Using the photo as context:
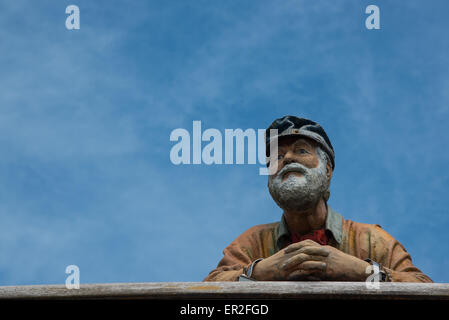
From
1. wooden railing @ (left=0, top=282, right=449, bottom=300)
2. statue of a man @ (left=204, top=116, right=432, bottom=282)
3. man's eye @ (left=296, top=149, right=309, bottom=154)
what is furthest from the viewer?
man's eye @ (left=296, top=149, right=309, bottom=154)

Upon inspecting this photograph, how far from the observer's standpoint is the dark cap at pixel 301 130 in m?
10.1

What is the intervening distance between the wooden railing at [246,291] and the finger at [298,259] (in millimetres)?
1070

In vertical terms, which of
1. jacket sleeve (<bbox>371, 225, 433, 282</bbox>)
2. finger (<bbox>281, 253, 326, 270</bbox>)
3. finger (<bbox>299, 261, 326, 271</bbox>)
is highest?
jacket sleeve (<bbox>371, 225, 433, 282</bbox>)

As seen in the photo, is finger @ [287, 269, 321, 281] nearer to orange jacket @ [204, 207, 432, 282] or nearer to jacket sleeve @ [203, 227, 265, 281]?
orange jacket @ [204, 207, 432, 282]

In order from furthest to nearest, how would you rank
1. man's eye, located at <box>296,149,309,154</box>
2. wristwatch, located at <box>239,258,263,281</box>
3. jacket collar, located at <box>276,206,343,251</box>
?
man's eye, located at <box>296,149,309,154</box>, jacket collar, located at <box>276,206,343,251</box>, wristwatch, located at <box>239,258,263,281</box>

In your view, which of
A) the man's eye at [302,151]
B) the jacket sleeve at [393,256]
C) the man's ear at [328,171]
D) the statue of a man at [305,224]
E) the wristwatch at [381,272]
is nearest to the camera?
the wristwatch at [381,272]

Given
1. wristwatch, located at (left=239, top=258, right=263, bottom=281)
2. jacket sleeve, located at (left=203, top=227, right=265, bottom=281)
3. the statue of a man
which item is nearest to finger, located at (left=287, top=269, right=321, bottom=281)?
wristwatch, located at (left=239, top=258, right=263, bottom=281)

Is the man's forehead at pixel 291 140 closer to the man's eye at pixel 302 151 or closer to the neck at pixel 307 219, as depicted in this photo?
the man's eye at pixel 302 151

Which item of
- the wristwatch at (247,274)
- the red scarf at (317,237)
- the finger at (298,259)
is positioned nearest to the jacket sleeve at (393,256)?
the red scarf at (317,237)

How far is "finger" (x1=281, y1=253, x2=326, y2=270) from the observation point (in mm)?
8453

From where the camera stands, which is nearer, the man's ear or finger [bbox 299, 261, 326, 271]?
finger [bbox 299, 261, 326, 271]

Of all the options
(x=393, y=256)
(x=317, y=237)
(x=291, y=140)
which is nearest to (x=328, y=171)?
(x=291, y=140)

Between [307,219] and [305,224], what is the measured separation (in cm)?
6
